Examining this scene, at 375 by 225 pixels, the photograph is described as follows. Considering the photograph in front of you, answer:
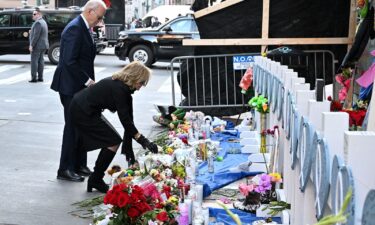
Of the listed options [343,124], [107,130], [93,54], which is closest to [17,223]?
[107,130]

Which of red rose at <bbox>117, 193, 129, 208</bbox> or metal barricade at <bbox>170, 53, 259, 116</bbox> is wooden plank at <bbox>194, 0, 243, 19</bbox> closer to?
metal barricade at <bbox>170, 53, 259, 116</bbox>

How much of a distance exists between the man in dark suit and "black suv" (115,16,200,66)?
1336 cm

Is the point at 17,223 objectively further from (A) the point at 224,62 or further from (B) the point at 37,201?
(A) the point at 224,62

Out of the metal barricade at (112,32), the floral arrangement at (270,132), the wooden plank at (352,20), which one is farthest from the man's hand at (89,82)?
the metal barricade at (112,32)

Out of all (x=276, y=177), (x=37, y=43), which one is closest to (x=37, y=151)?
(x=276, y=177)

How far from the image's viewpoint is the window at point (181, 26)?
20.2m

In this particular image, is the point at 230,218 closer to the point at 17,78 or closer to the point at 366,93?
the point at 366,93

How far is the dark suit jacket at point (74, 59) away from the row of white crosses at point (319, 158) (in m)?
2.20

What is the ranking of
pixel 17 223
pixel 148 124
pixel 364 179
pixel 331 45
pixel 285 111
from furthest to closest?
A: pixel 148 124
pixel 331 45
pixel 17 223
pixel 285 111
pixel 364 179

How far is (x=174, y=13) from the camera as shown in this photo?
32.0 m

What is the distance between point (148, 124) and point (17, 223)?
5224 millimetres

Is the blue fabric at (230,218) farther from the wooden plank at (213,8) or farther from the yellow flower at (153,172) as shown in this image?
the wooden plank at (213,8)

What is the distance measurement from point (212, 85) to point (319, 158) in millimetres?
7099

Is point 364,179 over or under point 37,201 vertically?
over
